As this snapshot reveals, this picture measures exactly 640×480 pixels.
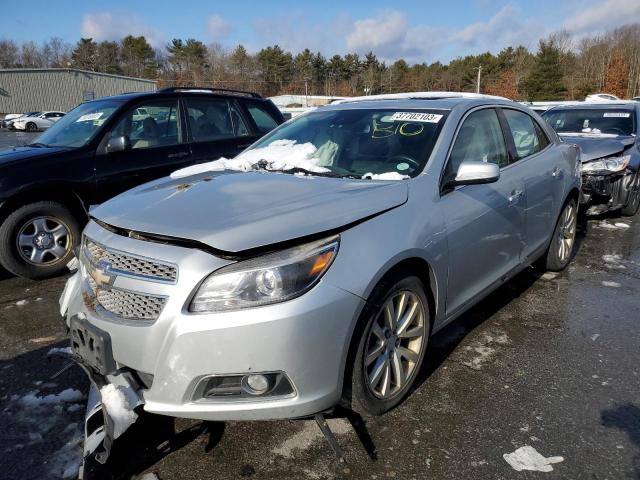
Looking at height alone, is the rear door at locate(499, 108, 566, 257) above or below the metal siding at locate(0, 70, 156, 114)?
below

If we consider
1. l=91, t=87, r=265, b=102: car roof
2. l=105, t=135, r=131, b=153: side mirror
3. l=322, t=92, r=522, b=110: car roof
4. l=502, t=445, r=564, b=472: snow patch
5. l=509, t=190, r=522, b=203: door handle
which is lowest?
l=502, t=445, r=564, b=472: snow patch

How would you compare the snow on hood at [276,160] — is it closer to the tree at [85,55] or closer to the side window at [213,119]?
the side window at [213,119]

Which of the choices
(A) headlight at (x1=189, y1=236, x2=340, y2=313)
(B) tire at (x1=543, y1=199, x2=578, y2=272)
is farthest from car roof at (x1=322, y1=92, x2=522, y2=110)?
(A) headlight at (x1=189, y1=236, x2=340, y2=313)

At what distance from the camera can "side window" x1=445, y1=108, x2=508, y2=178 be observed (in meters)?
3.22

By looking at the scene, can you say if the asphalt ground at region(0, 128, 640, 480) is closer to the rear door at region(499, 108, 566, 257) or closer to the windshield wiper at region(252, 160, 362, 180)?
the rear door at region(499, 108, 566, 257)

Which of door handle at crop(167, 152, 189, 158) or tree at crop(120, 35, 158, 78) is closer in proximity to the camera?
door handle at crop(167, 152, 189, 158)

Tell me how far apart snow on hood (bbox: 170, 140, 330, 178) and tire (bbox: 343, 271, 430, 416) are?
1.02 m

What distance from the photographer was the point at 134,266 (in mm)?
2191

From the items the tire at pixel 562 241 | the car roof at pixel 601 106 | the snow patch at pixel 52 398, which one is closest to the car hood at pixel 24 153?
the snow patch at pixel 52 398

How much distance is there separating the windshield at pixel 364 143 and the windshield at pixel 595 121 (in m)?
6.01

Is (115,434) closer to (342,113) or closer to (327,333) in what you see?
(327,333)

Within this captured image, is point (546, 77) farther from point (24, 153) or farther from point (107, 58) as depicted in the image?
point (24, 153)

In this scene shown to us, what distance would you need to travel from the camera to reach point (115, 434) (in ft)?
6.89

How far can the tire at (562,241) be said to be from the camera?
4.76 m
